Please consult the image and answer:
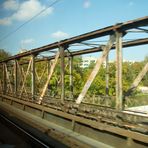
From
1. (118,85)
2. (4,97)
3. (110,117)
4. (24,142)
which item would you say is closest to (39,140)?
(24,142)

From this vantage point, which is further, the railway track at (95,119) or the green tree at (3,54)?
the green tree at (3,54)

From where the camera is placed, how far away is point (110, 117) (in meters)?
12.6

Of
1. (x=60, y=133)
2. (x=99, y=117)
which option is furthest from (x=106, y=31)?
(x=60, y=133)

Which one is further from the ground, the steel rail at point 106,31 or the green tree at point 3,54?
the green tree at point 3,54

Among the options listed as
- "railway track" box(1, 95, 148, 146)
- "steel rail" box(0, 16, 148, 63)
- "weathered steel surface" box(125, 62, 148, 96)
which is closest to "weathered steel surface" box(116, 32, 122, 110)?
"steel rail" box(0, 16, 148, 63)

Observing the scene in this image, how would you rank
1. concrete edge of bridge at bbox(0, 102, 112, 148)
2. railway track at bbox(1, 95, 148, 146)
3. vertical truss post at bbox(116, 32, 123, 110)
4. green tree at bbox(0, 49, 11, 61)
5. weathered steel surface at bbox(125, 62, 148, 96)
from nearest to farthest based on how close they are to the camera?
railway track at bbox(1, 95, 148, 146), vertical truss post at bbox(116, 32, 123, 110), concrete edge of bridge at bbox(0, 102, 112, 148), weathered steel surface at bbox(125, 62, 148, 96), green tree at bbox(0, 49, 11, 61)

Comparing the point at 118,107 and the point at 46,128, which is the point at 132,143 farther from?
the point at 46,128

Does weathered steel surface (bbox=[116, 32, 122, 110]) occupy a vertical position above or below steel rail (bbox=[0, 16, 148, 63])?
below

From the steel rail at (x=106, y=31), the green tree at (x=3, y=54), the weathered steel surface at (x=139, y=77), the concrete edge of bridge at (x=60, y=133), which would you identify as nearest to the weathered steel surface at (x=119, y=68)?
the steel rail at (x=106, y=31)

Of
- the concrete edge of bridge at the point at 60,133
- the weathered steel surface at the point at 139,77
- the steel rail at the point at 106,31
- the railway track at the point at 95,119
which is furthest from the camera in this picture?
the weathered steel surface at the point at 139,77

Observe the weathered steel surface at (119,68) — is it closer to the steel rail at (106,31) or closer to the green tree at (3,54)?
the steel rail at (106,31)

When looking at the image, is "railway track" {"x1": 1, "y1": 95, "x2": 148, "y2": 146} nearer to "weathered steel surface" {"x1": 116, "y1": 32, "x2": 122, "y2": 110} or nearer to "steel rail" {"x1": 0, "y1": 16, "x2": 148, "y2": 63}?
"weathered steel surface" {"x1": 116, "y1": 32, "x2": 122, "y2": 110}

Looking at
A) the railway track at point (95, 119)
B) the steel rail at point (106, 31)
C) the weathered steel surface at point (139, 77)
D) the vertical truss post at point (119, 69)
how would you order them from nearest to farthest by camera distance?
the railway track at point (95, 119) < the steel rail at point (106, 31) < the vertical truss post at point (119, 69) < the weathered steel surface at point (139, 77)

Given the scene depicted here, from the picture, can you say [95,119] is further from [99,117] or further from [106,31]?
[106,31]
